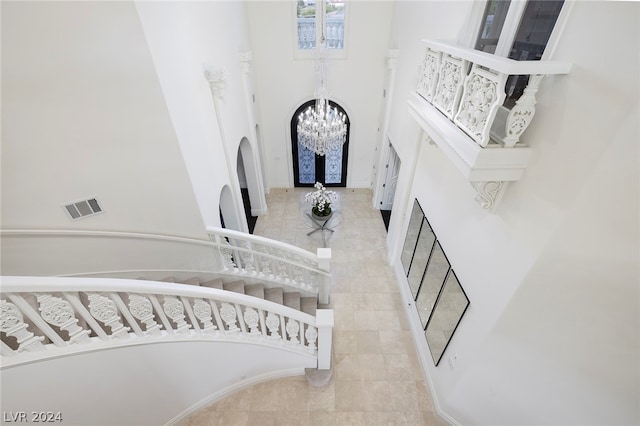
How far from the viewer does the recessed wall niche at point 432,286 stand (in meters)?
3.34

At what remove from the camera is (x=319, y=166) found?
8.82 meters

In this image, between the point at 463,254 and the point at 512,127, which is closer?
the point at 512,127

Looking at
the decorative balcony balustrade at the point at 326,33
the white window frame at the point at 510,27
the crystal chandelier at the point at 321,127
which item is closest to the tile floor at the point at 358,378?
the crystal chandelier at the point at 321,127

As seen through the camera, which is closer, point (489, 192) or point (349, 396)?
point (489, 192)

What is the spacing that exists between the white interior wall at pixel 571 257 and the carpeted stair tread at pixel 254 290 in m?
3.00

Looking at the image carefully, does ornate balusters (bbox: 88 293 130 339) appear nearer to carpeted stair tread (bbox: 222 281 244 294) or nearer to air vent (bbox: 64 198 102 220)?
air vent (bbox: 64 198 102 220)

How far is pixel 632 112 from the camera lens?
1.43 m

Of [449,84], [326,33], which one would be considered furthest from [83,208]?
[326,33]

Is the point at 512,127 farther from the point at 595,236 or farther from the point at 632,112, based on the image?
the point at 595,236

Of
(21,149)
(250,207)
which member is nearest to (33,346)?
(21,149)

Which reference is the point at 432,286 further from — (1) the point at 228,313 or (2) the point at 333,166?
(2) the point at 333,166

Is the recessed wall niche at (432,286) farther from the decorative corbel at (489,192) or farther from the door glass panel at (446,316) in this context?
the decorative corbel at (489,192)

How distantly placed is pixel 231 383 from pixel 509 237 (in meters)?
3.62

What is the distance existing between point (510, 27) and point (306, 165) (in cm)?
671
